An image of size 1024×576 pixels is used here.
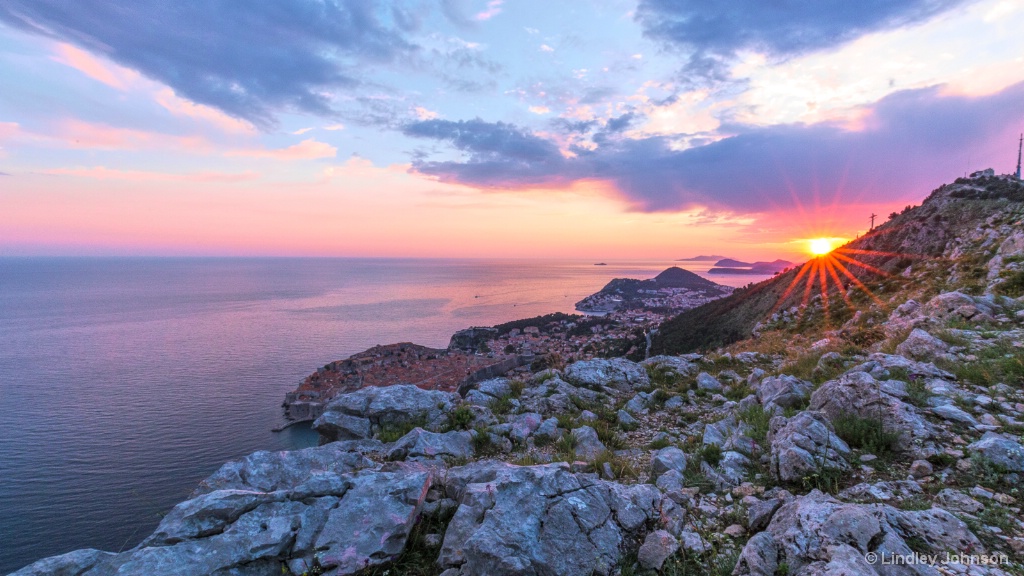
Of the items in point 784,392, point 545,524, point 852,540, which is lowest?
point 545,524

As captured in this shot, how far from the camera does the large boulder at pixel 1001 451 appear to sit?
13.4 feet

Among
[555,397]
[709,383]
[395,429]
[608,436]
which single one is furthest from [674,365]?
[395,429]

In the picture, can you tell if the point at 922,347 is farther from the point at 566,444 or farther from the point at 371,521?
the point at 371,521

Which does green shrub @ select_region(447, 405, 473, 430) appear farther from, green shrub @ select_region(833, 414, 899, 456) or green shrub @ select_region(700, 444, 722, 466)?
green shrub @ select_region(833, 414, 899, 456)

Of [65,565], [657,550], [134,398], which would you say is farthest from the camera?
[134,398]

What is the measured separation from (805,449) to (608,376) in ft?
23.4

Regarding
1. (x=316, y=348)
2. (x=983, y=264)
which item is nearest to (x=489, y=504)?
(x=983, y=264)

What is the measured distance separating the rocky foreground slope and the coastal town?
754 centimetres

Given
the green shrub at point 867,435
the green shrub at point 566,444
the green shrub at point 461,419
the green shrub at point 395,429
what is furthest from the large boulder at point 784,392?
A: the green shrub at point 395,429

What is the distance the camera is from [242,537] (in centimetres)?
422

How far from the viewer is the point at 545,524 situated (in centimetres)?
411

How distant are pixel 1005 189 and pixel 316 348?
2665 inches

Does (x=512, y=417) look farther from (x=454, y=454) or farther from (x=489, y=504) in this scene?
(x=489, y=504)

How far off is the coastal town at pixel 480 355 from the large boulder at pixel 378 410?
216 inches
